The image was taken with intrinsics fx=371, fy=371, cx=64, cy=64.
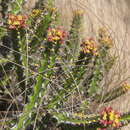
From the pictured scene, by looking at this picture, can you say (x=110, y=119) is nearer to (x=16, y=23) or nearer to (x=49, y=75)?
(x=49, y=75)

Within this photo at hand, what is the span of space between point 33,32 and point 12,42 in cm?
35

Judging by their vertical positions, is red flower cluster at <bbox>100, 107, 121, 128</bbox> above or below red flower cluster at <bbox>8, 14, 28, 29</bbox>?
below

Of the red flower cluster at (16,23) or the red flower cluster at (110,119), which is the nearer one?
the red flower cluster at (110,119)

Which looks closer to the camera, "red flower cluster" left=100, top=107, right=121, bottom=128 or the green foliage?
"red flower cluster" left=100, top=107, right=121, bottom=128

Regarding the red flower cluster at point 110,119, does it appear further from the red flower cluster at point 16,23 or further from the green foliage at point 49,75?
the red flower cluster at point 16,23

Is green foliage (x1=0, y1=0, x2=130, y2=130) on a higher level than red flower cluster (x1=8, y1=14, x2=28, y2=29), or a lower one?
lower

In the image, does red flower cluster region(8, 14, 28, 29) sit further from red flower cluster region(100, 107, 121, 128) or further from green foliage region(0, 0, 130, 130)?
red flower cluster region(100, 107, 121, 128)

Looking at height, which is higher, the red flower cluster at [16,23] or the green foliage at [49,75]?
the red flower cluster at [16,23]

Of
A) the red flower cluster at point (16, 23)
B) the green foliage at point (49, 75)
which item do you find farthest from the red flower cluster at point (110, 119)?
the red flower cluster at point (16, 23)

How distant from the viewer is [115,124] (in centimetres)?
227

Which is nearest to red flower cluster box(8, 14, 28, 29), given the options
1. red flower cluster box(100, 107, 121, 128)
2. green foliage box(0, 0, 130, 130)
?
green foliage box(0, 0, 130, 130)

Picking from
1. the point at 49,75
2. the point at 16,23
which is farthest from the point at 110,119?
the point at 16,23

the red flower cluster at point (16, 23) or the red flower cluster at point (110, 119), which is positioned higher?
the red flower cluster at point (16, 23)

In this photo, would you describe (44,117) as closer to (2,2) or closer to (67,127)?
(67,127)
